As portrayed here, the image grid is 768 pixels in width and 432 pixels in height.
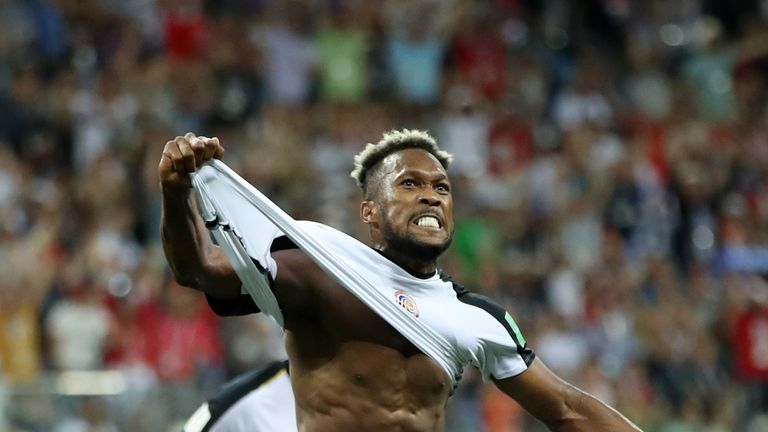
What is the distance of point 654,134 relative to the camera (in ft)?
45.8

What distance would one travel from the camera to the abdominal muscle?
5059 millimetres

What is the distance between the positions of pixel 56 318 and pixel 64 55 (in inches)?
132

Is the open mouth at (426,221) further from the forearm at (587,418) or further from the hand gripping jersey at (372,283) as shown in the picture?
the forearm at (587,418)

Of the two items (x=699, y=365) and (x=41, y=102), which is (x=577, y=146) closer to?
(x=699, y=365)

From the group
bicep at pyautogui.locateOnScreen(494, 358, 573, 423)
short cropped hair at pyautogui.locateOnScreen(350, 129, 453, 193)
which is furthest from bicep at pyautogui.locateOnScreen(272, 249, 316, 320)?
bicep at pyautogui.locateOnScreen(494, 358, 573, 423)

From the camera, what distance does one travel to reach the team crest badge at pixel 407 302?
17.0ft

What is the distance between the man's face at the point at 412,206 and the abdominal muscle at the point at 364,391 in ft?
1.39

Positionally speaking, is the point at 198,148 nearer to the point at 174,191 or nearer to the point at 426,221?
the point at 174,191

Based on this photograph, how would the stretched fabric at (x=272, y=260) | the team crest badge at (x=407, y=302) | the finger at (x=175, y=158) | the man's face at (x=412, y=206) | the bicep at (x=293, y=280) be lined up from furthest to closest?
the man's face at (x=412, y=206) < the team crest badge at (x=407, y=302) < the bicep at (x=293, y=280) < the stretched fabric at (x=272, y=260) < the finger at (x=175, y=158)

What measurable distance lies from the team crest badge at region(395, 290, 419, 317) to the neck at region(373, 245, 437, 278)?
153 millimetres

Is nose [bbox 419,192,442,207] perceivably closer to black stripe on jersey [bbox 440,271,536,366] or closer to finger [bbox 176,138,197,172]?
black stripe on jersey [bbox 440,271,536,366]

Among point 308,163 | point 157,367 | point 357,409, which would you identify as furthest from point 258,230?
point 308,163

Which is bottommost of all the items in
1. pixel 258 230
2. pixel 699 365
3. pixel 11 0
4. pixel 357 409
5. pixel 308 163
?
pixel 357 409

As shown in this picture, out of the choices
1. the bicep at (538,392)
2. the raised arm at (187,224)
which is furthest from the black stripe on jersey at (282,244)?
the bicep at (538,392)
